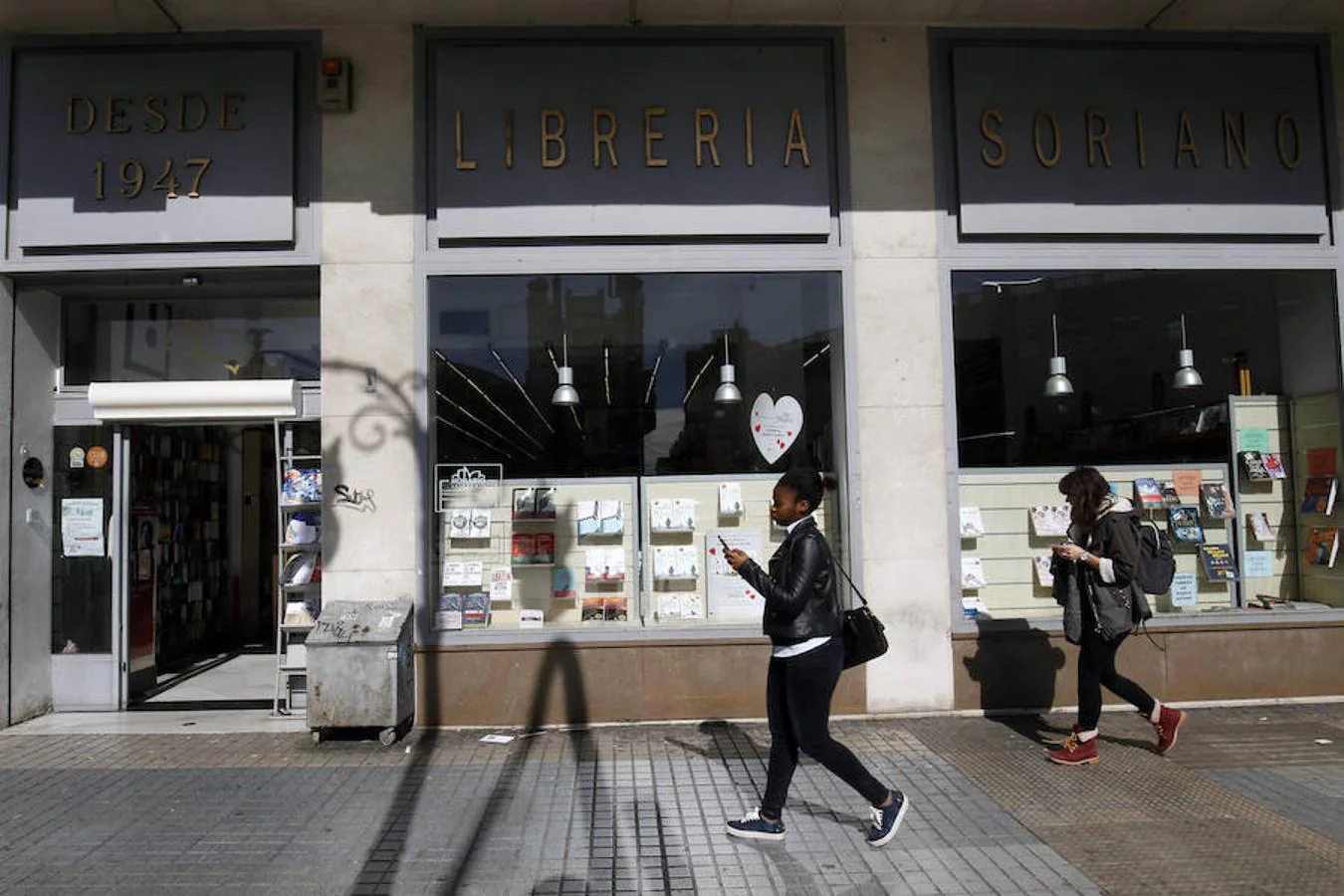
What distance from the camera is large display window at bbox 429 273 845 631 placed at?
670 centimetres

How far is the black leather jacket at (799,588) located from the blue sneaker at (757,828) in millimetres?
920

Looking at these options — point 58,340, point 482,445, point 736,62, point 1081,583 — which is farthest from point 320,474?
point 1081,583

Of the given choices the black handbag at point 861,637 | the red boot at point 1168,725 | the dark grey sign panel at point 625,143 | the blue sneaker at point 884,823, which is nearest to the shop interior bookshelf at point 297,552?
the dark grey sign panel at point 625,143

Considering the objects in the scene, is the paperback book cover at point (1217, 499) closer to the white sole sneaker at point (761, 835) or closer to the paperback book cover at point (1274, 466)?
the paperback book cover at point (1274, 466)

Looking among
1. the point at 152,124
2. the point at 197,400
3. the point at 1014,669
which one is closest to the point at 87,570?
the point at 197,400

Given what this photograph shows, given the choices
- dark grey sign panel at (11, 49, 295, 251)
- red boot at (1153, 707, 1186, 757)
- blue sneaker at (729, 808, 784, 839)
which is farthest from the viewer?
dark grey sign panel at (11, 49, 295, 251)

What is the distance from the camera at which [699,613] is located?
6.72 metres

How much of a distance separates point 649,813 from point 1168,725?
10.6 feet

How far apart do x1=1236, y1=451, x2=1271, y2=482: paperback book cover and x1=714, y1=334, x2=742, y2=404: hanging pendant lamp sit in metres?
4.15

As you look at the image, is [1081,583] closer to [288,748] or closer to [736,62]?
[736,62]

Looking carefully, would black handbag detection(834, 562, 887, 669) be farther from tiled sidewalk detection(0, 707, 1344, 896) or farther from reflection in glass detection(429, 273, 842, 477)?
reflection in glass detection(429, 273, 842, 477)

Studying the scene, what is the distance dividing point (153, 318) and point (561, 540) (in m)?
3.80

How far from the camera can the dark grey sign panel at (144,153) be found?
21.3 ft

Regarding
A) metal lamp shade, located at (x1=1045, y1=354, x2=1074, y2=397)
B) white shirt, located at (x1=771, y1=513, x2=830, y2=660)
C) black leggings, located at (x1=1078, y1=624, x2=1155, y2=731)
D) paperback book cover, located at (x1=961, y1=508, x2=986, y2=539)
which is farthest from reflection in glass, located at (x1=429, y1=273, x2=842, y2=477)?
white shirt, located at (x1=771, y1=513, x2=830, y2=660)
